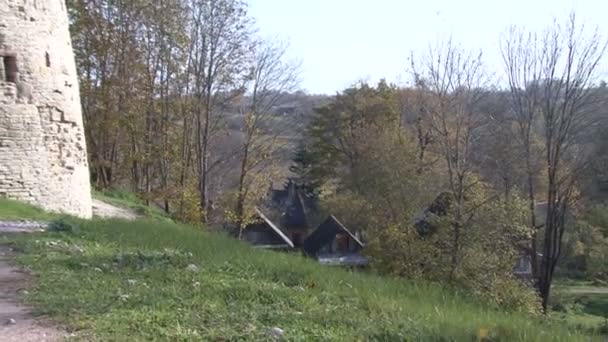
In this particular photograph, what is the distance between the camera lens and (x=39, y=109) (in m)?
15.4

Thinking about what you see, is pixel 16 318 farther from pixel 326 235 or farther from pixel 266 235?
pixel 266 235

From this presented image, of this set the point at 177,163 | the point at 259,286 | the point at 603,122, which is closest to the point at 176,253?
the point at 259,286

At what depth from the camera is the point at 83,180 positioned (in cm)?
1708

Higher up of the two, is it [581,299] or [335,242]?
[335,242]

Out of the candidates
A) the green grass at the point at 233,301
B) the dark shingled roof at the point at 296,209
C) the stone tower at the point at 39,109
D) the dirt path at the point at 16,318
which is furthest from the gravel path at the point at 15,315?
the dark shingled roof at the point at 296,209

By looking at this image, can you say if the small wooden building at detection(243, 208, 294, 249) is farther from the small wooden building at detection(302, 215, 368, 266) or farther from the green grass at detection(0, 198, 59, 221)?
the green grass at detection(0, 198, 59, 221)

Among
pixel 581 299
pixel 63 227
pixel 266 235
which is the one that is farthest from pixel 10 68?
pixel 266 235

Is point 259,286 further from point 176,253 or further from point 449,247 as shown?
point 449,247

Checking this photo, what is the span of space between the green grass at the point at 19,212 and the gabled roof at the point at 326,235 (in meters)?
23.4

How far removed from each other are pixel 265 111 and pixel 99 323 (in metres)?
28.8

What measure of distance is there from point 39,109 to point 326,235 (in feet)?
78.1

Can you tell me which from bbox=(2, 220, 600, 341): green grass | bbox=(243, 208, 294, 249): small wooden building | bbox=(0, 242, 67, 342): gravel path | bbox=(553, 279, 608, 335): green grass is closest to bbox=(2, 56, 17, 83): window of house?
bbox=(2, 220, 600, 341): green grass

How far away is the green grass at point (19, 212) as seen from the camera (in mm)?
12914

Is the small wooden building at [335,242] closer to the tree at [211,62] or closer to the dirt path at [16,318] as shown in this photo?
the tree at [211,62]
